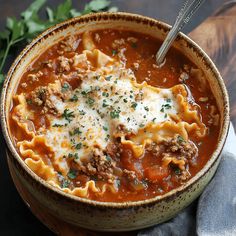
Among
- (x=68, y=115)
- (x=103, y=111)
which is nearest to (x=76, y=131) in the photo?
(x=68, y=115)

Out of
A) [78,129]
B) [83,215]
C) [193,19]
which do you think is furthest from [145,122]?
[193,19]

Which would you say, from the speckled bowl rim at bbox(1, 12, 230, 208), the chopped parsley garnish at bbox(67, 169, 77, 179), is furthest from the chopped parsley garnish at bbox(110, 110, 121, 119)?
the speckled bowl rim at bbox(1, 12, 230, 208)

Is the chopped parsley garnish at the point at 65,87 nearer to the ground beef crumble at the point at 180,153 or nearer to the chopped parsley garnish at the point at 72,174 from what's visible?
the chopped parsley garnish at the point at 72,174

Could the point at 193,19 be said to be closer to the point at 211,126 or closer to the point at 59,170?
the point at 211,126

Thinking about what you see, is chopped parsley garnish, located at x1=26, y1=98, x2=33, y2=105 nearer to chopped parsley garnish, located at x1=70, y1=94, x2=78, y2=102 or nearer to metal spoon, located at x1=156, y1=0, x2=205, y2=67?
chopped parsley garnish, located at x1=70, y1=94, x2=78, y2=102

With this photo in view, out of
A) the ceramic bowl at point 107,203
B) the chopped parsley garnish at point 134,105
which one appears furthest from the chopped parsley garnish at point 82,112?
the ceramic bowl at point 107,203

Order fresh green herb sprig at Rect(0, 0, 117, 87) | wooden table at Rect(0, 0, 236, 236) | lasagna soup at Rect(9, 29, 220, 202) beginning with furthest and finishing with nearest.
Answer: fresh green herb sprig at Rect(0, 0, 117, 87), wooden table at Rect(0, 0, 236, 236), lasagna soup at Rect(9, 29, 220, 202)
